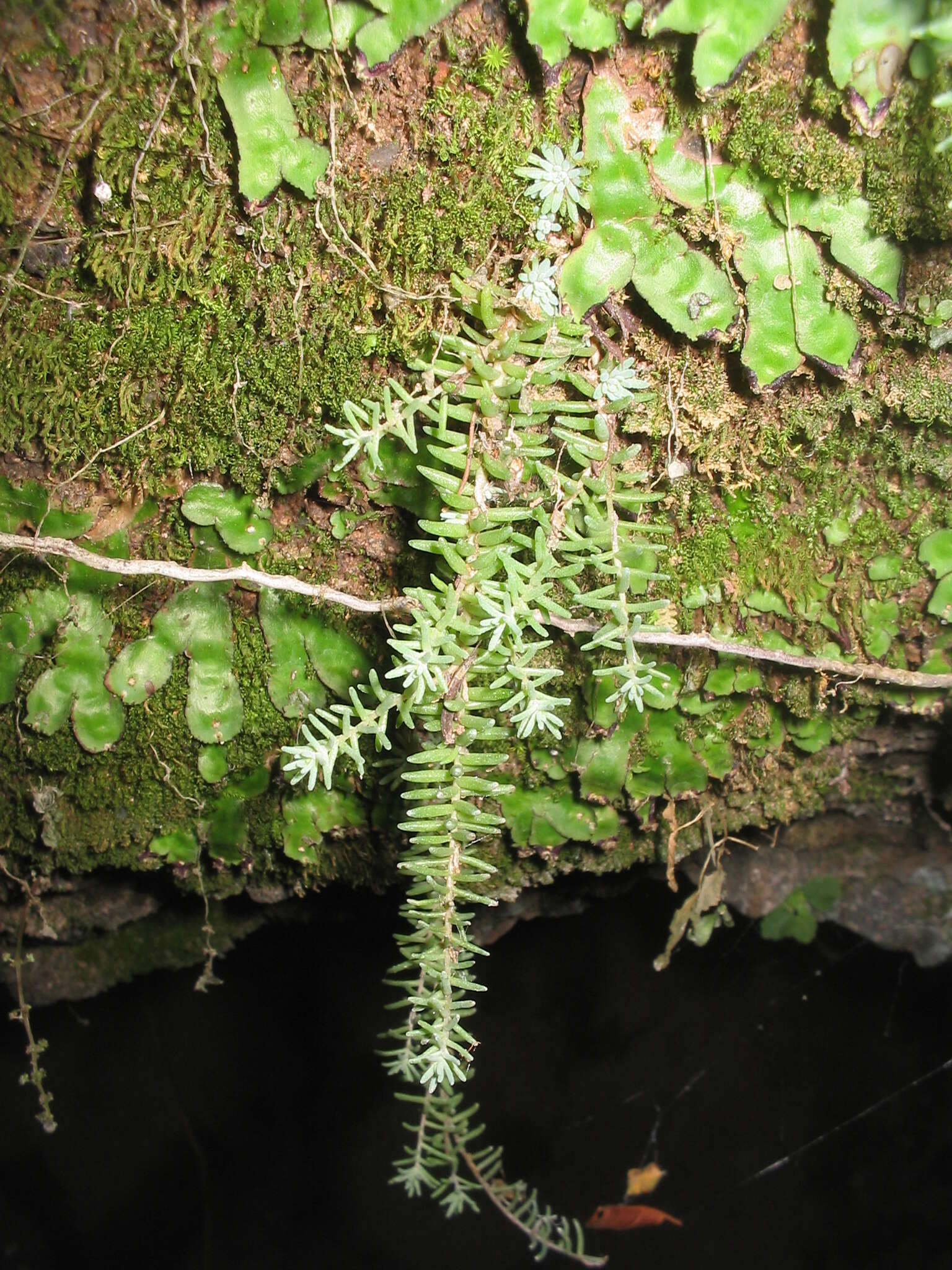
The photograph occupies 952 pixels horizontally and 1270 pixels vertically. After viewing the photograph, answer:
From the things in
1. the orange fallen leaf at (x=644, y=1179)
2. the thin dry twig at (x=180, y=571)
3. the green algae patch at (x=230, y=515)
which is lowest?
the orange fallen leaf at (x=644, y=1179)

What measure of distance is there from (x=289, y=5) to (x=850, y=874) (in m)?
3.05

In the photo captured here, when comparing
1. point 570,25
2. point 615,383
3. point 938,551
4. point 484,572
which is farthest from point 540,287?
point 938,551

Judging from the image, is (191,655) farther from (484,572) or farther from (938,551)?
(938,551)

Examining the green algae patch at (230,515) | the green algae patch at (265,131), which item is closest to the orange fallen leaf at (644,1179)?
the green algae patch at (230,515)

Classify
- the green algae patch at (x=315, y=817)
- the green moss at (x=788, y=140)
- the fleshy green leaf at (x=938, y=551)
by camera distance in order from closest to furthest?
1. the green moss at (x=788, y=140)
2. the fleshy green leaf at (x=938, y=551)
3. the green algae patch at (x=315, y=817)

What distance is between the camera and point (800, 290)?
1.35m

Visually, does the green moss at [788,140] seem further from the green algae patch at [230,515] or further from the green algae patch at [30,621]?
the green algae patch at [30,621]

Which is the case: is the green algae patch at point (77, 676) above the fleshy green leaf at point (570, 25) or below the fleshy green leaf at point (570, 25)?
below

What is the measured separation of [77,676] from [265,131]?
122 cm

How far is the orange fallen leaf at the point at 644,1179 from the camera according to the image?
108 inches

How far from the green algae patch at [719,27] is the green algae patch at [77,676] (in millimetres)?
1574

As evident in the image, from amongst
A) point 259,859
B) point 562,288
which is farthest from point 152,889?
point 562,288

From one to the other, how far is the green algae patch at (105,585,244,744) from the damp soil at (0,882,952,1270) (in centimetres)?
112

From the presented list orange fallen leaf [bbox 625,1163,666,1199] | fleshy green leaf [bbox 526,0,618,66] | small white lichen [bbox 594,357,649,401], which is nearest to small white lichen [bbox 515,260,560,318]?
small white lichen [bbox 594,357,649,401]
